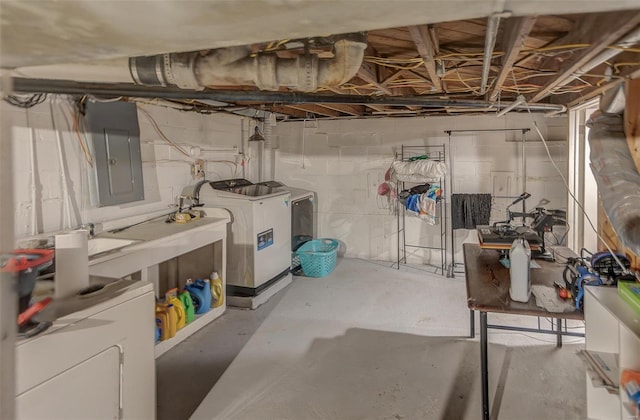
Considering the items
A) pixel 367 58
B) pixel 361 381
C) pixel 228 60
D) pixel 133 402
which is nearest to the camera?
pixel 228 60

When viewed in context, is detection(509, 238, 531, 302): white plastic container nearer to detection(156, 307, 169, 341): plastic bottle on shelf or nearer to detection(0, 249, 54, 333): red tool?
detection(0, 249, 54, 333): red tool

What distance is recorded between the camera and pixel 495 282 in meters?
2.17

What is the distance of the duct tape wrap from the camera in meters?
1.38

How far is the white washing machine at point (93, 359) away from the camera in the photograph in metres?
1.19

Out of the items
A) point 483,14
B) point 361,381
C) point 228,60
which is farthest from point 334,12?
point 361,381

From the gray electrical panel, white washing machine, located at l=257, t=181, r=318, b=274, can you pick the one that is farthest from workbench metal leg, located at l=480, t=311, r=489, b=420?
white washing machine, located at l=257, t=181, r=318, b=274

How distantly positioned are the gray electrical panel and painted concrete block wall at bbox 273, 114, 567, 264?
2.64m

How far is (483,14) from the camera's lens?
724mm

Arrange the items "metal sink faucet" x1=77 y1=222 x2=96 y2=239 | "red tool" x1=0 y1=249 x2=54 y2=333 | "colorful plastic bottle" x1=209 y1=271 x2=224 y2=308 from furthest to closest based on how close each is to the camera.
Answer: "colorful plastic bottle" x1=209 y1=271 x2=224 y2=308, "metal sink faucet" x1=77 y1=222 x2=96 y2=239, "red tool" x1=0 y1=249 x2=54 y2=333

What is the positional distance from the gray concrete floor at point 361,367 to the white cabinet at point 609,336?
537 millimetres

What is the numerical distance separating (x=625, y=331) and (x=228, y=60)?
6.04 feet

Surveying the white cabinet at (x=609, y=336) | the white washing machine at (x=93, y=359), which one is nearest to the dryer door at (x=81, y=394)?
the white washing machine at (x=93, y=359)

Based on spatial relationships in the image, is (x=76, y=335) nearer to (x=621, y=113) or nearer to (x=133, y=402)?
(x=133, y=402)

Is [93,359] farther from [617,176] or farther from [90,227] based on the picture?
[617,176]
